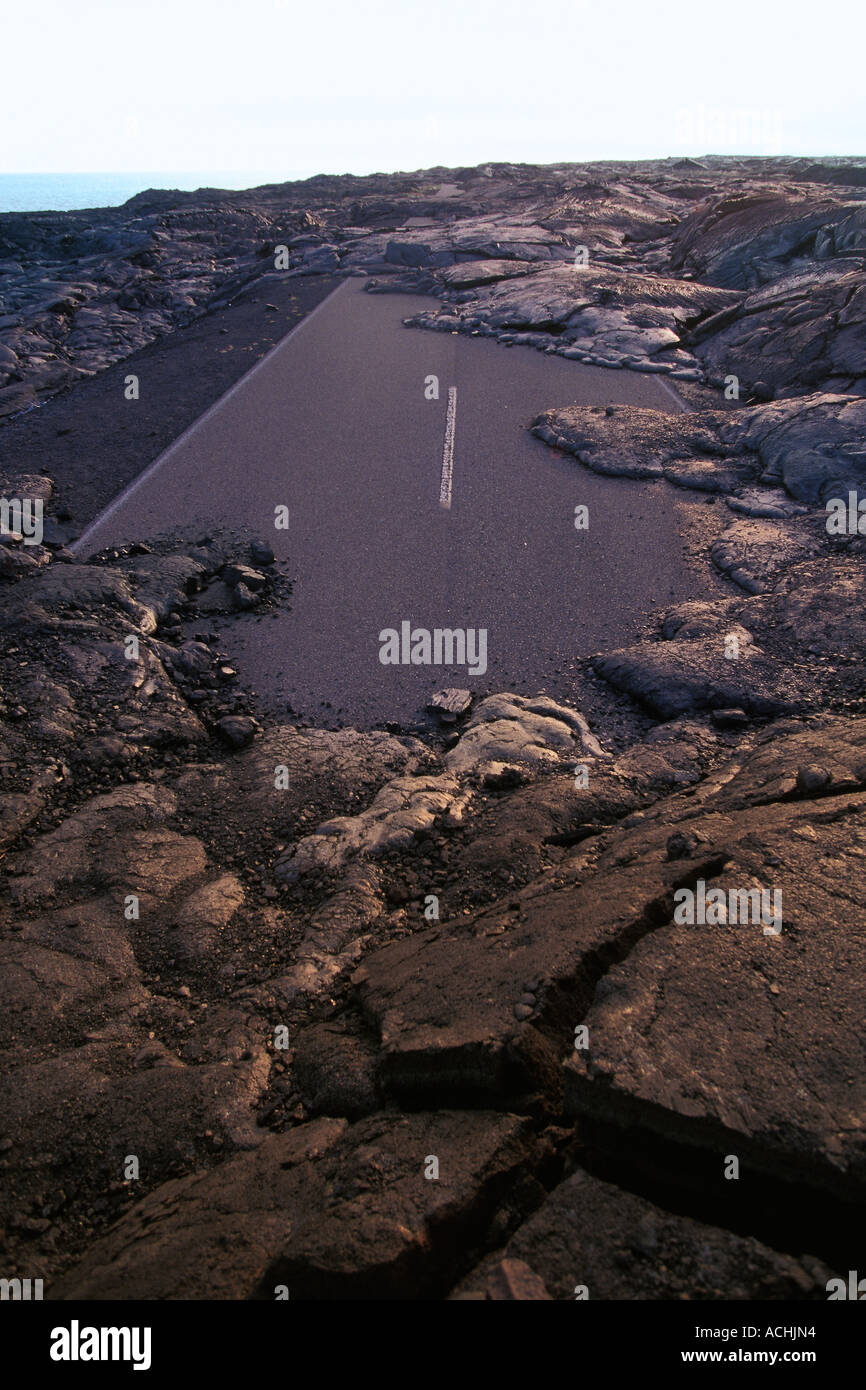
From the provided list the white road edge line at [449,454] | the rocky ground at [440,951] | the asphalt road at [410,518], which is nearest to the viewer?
the rocky ground at [440,951]

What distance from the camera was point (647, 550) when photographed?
8.90 metres

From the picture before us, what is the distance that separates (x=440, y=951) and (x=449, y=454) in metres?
9.22

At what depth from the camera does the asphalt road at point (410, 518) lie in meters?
7.18

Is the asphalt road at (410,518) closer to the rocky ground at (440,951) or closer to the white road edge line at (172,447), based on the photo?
the white road edge line at (172,447)

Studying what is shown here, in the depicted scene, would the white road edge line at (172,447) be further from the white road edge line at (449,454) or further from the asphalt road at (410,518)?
the white road edge line at (449,454)

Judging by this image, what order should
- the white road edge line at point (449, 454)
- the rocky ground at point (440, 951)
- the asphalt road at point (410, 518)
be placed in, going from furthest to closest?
the white road edge line at point (449, 454) → the asphalt road at point (410, 518) → the rocky ground at point (440, 951)

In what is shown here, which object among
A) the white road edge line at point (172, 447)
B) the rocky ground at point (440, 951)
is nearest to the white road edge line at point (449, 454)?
the rocky ground at point (440, 951)

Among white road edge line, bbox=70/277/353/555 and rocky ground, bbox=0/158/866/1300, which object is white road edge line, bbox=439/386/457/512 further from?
white road edge line, bbox=70/277/353/555

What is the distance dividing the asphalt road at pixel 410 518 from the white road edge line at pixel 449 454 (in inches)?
1.7

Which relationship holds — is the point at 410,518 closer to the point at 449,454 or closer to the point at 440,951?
the point at 449,454

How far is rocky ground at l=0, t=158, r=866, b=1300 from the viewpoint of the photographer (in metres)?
2.32

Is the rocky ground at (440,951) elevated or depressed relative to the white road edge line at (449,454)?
depressed

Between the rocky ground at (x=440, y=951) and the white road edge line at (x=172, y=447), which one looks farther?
the white road edge line at (x=172, y=447)

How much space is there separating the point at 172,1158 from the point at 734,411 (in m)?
12.7
